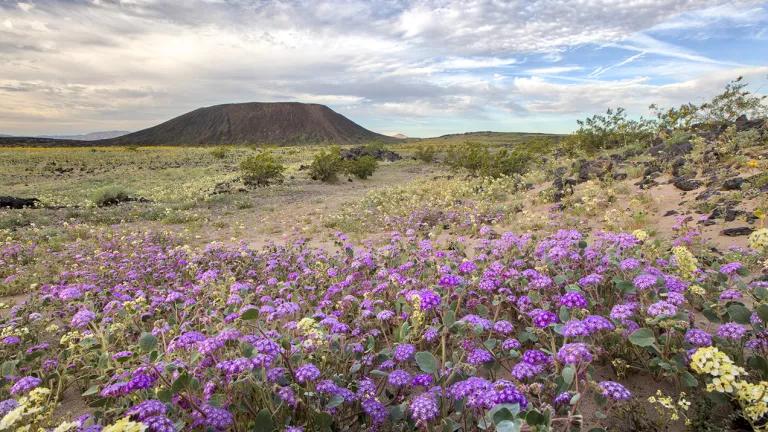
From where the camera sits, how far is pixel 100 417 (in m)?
2.51

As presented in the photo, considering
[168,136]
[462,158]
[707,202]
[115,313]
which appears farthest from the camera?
[168,136]

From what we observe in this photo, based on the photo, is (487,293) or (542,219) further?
(542,219)

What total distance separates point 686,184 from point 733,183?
37.7 inches

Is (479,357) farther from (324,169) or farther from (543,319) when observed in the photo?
(324,169)

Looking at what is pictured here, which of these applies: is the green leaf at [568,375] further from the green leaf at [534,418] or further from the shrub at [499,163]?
the shrub at [499,163]

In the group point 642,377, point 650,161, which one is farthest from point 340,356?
point 650,161

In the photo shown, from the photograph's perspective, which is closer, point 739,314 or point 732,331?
point 732,331

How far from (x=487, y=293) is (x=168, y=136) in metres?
151

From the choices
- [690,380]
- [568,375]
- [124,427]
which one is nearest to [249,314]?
[124,427]

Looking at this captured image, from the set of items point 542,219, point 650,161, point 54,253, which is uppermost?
point 650,161

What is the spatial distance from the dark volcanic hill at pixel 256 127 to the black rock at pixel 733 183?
127318 millimetres

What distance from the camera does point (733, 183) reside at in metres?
7.70

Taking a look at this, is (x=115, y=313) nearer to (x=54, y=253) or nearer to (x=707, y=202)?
(x=54, y=253)

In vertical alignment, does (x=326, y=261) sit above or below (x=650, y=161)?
below
